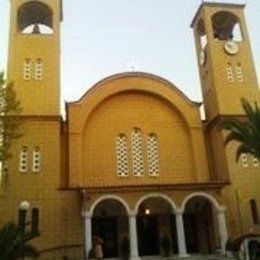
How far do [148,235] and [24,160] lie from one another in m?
8.18

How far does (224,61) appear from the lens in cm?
2939

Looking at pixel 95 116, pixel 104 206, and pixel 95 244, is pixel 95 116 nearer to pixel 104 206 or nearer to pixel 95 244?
pixel 104 206

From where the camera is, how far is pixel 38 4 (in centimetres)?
2912

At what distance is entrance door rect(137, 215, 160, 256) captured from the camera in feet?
85.3

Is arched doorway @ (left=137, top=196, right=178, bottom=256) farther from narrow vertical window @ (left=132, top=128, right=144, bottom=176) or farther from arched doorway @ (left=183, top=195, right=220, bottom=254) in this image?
narrow vertical window @ (left=132, top=128, right=144, bottom=176)

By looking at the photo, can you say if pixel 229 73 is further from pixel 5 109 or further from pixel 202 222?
pixel 5 109

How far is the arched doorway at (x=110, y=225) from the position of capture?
25.8 m

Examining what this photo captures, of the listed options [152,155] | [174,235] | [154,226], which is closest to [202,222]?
[174,235]

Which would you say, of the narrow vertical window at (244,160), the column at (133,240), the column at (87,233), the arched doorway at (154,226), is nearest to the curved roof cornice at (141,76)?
the narrow vertical window at (244,160)

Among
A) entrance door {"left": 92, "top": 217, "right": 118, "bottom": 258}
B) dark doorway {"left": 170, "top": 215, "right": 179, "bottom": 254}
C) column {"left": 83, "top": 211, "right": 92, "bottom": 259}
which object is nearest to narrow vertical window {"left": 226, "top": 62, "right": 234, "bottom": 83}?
dark doorway {"left": 170, "top": 215, "right": 179, "bottom": 254}

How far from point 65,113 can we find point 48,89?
185 cm

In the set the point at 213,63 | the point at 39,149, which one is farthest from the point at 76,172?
the point at 213,63

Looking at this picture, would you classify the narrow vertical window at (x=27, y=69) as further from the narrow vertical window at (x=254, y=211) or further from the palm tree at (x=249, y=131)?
the narrow vertical window at (x=254, y=211)

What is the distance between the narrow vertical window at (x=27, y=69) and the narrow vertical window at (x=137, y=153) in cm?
706
